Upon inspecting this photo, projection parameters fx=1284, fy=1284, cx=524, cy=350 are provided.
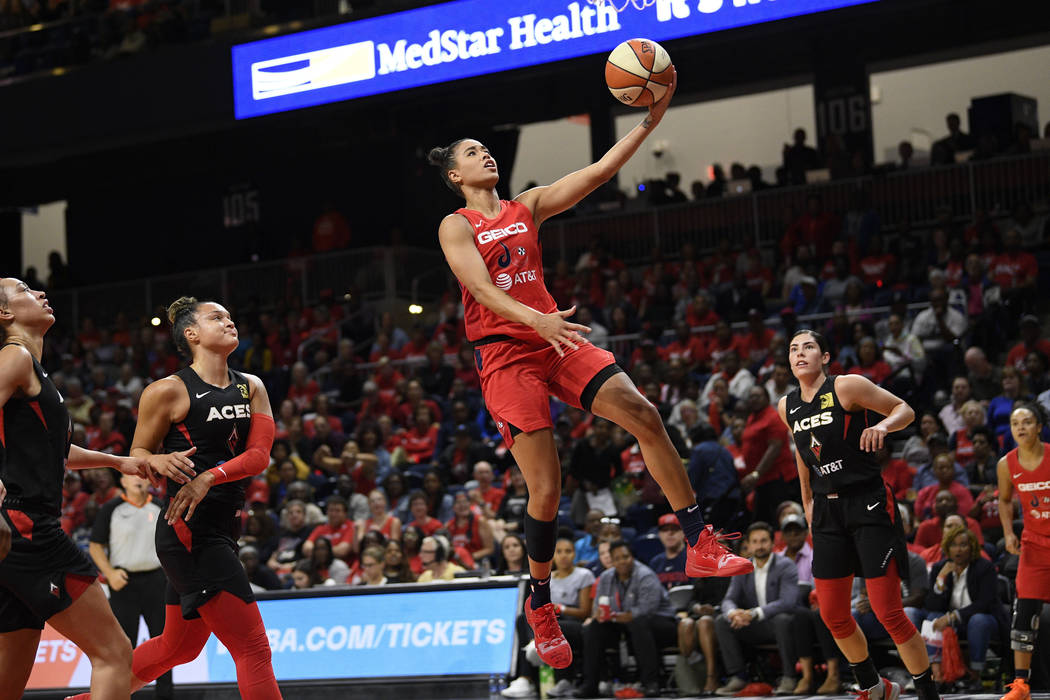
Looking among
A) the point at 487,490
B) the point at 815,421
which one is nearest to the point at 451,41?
the point at 487,490

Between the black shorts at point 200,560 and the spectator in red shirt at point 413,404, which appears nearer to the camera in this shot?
the black shorts at point 200,560

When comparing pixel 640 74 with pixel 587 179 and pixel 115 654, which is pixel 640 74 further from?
pixel 115 654

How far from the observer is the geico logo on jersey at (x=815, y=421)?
7152 millimetres

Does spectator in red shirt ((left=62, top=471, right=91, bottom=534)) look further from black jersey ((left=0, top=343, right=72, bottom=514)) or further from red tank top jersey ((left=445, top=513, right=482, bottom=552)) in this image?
black jersey ((left=0, top=343, right=72, bottom=514))

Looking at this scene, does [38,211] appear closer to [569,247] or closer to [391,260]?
[391,260]

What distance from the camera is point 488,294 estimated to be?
534 centimetres

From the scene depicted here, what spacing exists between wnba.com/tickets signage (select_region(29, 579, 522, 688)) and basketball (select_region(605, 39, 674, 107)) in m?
5.61

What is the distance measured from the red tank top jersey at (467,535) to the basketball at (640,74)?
7.27 m

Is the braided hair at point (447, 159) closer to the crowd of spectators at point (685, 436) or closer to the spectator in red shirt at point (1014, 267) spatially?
the crowd of spectators at point (685, 436)

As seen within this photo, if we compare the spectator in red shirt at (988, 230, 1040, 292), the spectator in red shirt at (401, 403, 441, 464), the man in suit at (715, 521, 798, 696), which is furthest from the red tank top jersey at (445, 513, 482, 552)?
the spectator in red shirt at (988, 230, 1040, 292)

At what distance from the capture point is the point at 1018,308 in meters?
13.3

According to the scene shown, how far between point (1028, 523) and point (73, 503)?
11757 mm

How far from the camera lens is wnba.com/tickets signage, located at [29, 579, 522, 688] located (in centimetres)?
1043

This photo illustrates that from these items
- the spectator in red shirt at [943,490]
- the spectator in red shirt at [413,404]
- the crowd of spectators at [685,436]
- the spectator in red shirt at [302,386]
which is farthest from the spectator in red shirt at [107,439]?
the spectator in red shirt at [943,490]
